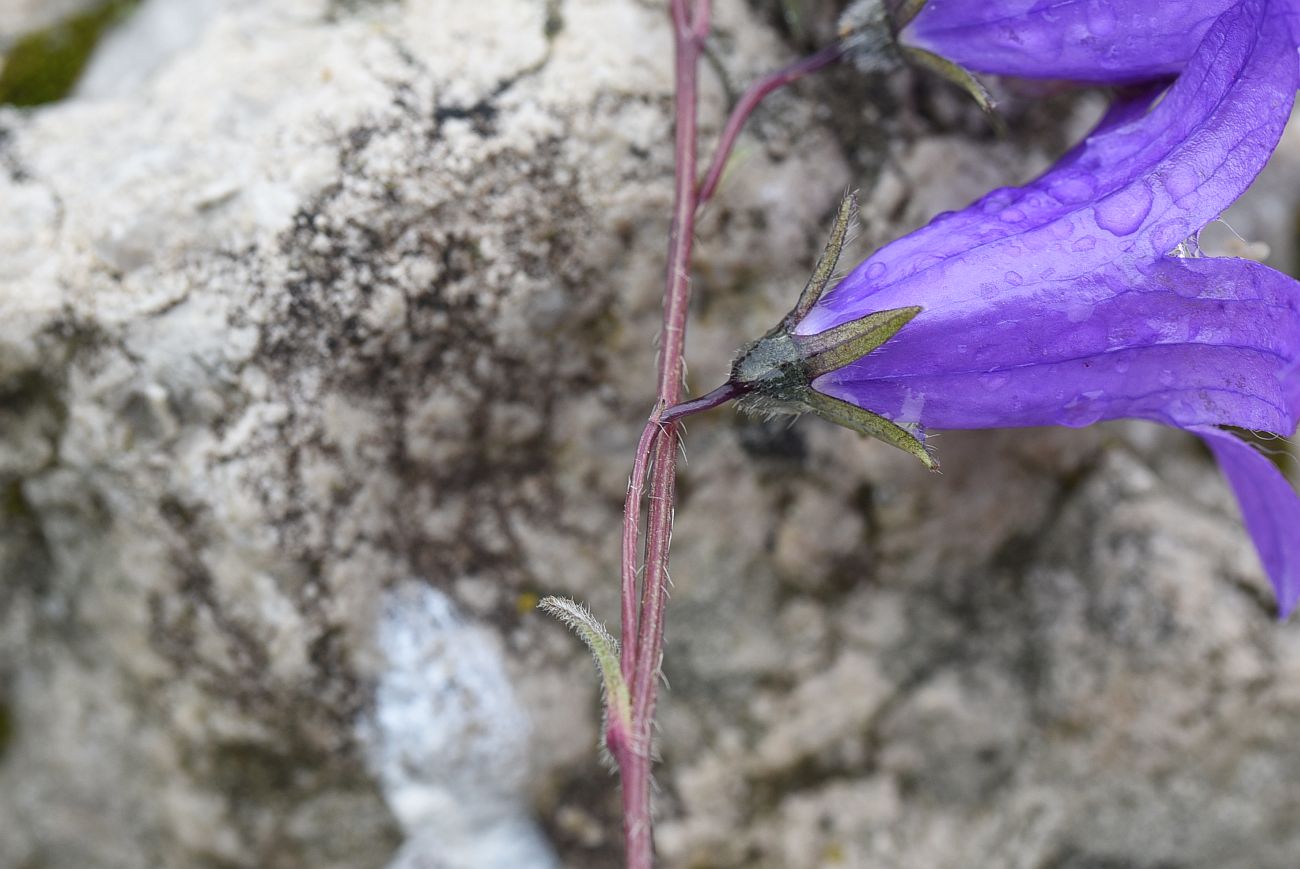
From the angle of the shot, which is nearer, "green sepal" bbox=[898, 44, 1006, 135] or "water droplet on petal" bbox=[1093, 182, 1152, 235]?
"water droplet on petal" bbox=[1093, 182, 1152, 235]

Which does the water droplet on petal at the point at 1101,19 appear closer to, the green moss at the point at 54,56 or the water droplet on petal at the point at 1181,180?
the water droplet on petal at the point at 1181,180

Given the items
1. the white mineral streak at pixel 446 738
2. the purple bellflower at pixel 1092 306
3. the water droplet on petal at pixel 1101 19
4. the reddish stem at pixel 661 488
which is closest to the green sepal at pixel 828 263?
the purple bellflower at pixel 1092 306

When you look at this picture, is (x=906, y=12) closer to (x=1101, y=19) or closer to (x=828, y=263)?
(x=1101, y=19)

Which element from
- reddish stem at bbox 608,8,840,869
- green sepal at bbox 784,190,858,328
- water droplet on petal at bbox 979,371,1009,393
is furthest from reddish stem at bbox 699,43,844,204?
water droplet on petal at bbox 979,371,1009,393

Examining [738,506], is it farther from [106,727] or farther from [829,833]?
[106,727]

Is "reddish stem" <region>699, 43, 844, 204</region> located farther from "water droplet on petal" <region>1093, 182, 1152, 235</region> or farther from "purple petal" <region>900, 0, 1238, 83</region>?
"water droplet on petal" <region>1093, 182, 1152, 235</region>

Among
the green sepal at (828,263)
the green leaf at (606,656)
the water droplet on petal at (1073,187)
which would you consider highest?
the water droplet on petal at (1073,187)
